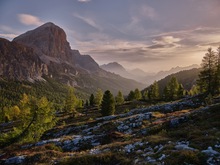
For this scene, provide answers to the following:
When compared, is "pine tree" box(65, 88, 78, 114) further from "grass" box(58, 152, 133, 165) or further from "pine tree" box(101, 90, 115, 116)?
"grass" box(58, 152, 133, 165)

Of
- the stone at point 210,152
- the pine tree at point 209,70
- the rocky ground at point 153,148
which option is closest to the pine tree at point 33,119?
the rocky ground at point 153,148

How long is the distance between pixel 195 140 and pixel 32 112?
30547 millimetres

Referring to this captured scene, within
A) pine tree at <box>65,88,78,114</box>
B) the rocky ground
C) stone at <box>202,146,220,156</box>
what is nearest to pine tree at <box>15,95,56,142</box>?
the rocky ground

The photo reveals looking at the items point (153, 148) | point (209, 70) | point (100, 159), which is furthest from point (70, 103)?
point (153, 148)

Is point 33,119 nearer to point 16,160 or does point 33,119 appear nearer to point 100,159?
point 16,160

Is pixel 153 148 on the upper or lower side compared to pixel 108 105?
lower

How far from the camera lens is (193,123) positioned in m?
25.1

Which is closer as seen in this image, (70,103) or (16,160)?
(16,160)

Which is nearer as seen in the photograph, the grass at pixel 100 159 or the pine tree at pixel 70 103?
the grass at pixel 100 159

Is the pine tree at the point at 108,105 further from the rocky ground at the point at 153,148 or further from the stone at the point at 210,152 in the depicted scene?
the stone at the point at 210,152

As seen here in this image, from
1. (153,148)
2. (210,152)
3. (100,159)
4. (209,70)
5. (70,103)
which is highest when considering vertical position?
(209,70)

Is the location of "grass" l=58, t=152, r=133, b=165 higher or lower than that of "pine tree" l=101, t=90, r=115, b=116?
lower

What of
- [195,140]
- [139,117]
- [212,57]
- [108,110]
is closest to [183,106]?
[139,117]

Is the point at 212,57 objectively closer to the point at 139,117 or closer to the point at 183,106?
the point at 183,106
